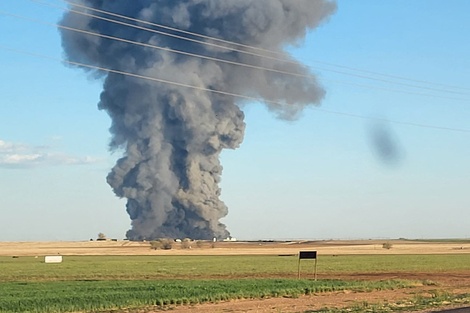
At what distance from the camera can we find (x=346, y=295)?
1358 inches

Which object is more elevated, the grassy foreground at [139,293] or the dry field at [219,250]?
the dry field at [219,250]

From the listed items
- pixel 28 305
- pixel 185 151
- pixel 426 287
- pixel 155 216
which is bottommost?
pixel 28 305

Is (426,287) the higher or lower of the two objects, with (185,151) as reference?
lower

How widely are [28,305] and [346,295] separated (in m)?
13.9

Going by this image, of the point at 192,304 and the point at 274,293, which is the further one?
the point at 274,293

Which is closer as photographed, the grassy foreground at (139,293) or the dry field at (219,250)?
the grassy foreground at (139,293)

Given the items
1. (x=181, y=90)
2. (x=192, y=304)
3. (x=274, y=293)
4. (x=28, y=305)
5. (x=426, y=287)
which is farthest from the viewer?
(x=181, y=90)

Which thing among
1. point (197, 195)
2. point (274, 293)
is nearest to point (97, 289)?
point (274, 293)

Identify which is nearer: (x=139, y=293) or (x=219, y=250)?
(x=139, y=293)

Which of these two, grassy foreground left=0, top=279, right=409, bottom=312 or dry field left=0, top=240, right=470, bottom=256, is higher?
dry field left=0, top=240, right=470, bottom=256

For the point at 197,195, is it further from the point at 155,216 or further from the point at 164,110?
the point at 164,110

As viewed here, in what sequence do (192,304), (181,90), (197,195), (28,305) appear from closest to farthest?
(28,305) < (192,304) < (181,90) < (197,195)

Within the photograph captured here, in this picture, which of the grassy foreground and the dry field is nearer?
the grassy foreground

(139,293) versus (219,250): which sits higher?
(219,250)
